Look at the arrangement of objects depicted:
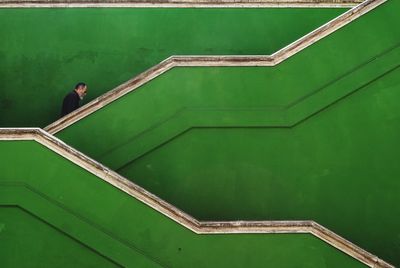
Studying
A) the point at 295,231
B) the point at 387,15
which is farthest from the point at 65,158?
the point at 387,15

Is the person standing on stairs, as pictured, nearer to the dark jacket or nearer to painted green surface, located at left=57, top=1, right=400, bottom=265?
the dark jacket

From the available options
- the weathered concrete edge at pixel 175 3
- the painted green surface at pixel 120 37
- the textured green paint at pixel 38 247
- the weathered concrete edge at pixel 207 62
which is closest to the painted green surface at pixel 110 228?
the textured green paint at pixel 38 247

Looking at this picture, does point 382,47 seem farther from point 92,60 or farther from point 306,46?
point 92,60

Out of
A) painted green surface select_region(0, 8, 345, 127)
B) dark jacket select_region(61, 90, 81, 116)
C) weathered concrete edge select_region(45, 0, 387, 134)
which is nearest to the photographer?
weathered concrete edge select_region(45, 0, 387, 134)

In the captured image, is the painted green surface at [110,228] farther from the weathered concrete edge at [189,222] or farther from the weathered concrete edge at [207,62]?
the weathered concrete edge at [207,62]

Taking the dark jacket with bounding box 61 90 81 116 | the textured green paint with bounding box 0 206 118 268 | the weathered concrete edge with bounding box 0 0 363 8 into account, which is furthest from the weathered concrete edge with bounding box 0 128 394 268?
the weathered concrete edge with bounding box 0 0 363 8
